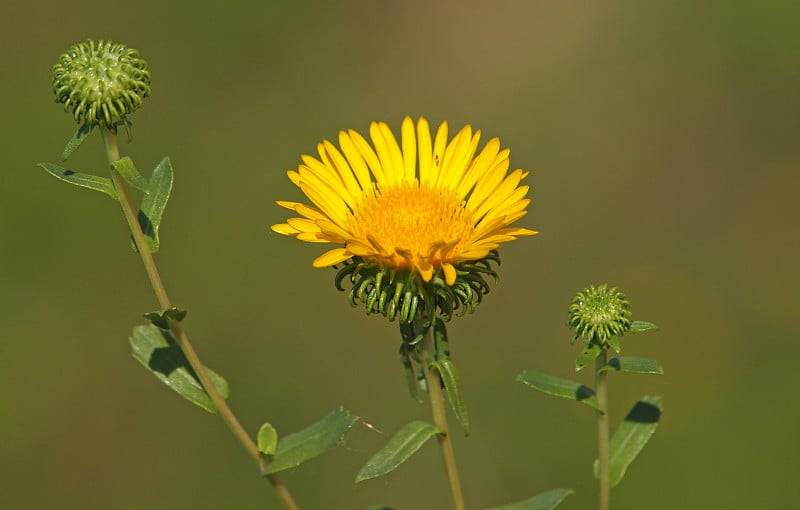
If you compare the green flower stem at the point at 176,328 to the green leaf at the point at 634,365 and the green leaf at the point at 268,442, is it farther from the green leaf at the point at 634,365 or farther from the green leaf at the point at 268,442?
the green leaf at the point at 634,365

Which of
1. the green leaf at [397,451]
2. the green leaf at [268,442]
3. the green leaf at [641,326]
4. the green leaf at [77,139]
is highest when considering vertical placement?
the green leaf at [77,139]

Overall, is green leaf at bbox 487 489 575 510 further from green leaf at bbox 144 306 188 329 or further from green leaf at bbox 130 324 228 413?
green leaf at bbox 144 306 188 329

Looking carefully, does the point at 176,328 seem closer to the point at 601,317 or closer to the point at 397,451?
the point at 397,451

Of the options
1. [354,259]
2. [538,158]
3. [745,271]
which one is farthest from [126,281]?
[354,259]

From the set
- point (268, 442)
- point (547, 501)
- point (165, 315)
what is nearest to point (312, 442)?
point (268, 442)

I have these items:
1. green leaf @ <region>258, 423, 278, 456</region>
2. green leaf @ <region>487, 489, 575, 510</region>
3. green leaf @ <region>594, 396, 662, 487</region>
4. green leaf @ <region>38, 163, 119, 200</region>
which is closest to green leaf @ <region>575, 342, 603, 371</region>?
green leaf @ <region>594, 396, 662, 487</region>

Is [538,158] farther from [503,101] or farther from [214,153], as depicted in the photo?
[214,153]

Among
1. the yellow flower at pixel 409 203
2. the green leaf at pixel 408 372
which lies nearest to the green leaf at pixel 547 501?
the green leaf at pixel 408 372
